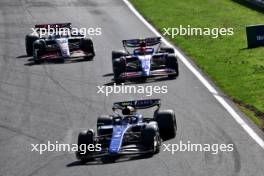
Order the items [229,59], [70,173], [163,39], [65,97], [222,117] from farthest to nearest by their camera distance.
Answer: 1. [163,39]
2. [229,59]
3. [65,97]
4. [222,117]
5. [70,173]

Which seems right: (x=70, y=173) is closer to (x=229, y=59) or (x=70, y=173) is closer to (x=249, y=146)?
(x=249, y=146)

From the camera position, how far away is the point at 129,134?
1877 centimetres

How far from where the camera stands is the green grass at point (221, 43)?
2534cm

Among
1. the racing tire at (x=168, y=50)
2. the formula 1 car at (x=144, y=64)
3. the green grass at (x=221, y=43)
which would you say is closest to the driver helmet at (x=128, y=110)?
the green grass at (x=221, y=43)

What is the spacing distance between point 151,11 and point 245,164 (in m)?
24.6

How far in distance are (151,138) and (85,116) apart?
429 cm

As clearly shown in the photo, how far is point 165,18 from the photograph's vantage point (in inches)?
1535

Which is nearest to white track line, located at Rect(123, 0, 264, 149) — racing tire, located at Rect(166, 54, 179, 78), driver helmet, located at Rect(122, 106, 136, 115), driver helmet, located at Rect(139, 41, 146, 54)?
racing tire, located at Rect(166, 54, 179, 78)

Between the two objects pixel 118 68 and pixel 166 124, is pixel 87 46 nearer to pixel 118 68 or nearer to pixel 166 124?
pixel 118 68

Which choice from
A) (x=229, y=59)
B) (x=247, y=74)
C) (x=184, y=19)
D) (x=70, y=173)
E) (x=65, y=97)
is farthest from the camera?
(x=184, y=19)

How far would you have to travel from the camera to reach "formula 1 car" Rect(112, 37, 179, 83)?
85.4ft

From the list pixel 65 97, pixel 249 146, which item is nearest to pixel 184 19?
pixel 65 97

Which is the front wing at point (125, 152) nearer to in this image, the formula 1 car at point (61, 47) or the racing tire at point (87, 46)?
the formula 1 car at point (61, 47)

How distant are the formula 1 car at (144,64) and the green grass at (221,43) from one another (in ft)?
4.94
